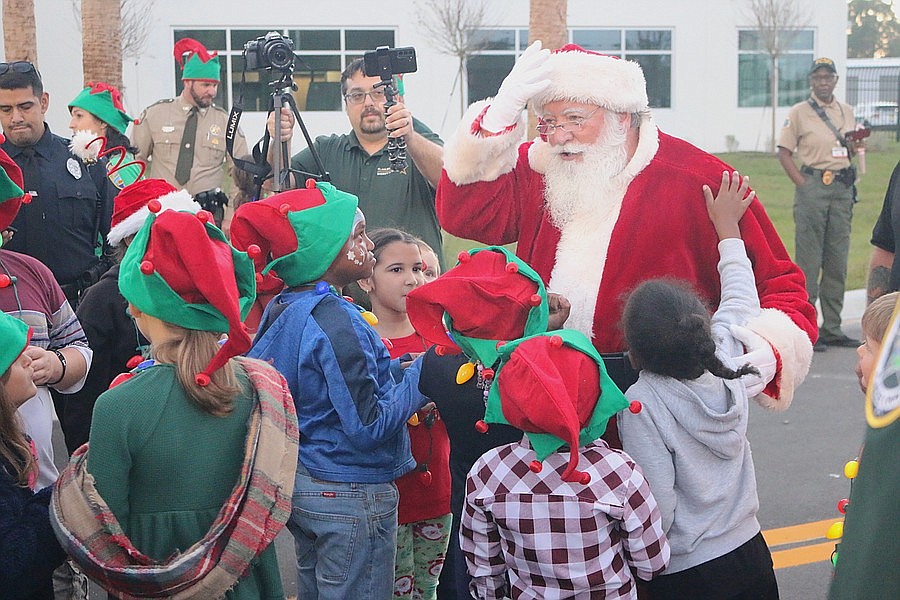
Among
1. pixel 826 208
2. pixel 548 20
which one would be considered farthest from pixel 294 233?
pixel 548 20

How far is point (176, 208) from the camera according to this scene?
3.00 metres

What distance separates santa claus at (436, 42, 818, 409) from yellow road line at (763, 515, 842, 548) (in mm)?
1821

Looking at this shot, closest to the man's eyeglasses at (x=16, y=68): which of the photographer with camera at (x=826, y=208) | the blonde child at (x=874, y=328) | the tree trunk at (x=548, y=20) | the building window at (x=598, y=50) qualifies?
the blonde child at (x=874, y=328)

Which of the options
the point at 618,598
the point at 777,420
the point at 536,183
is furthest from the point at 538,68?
the point at 777,420

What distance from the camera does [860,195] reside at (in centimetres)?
2103

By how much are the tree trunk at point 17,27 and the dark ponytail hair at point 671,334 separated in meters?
10.2

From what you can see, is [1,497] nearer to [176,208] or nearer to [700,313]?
[176,208]

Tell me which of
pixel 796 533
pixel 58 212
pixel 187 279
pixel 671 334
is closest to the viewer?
pixel 187 279

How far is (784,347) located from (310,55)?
857 inches

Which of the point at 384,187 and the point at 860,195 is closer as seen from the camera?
the point at 384,187

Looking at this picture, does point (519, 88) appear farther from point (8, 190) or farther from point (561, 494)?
point (8, 190)

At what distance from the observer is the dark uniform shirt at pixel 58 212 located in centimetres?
534

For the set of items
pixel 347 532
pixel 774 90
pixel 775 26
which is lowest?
pixel 347 532

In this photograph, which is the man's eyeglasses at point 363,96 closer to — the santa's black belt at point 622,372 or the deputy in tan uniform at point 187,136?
the santa's black belt at point 622,372
